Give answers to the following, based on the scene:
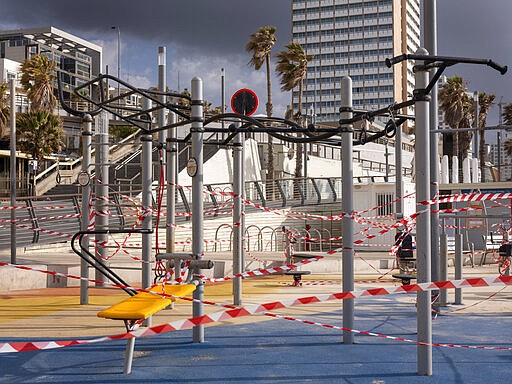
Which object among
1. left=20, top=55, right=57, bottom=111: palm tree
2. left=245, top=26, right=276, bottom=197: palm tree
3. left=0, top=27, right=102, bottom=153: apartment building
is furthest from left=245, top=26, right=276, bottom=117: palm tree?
left=0, top=27, right=102, bottom=153: apartment building

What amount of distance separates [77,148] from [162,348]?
45.3 m

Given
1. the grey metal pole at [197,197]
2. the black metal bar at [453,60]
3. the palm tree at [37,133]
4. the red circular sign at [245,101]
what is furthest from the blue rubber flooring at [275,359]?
the palm tree at [37,133]

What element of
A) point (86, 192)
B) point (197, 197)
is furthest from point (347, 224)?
point (86, 192)

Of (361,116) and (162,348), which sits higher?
(361,116)

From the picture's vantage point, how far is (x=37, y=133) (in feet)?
131

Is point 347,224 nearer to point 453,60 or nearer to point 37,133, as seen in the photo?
point 453,60

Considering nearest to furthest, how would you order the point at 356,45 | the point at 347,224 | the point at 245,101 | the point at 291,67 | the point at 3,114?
the point at 347,224, the point at 245,101, the point at 3,114, the point at 291,67, the point at 356,45

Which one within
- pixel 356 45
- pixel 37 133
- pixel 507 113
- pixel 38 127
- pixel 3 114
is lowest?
pixel 37 133

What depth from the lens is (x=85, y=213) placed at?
1109 cm

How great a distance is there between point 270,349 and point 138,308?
182 centimetres

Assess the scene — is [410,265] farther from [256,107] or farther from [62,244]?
[62,244]

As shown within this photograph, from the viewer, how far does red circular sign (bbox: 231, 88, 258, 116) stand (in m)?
12.4

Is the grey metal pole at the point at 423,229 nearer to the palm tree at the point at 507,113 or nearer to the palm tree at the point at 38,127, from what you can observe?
the palm tree at the point at 38,127

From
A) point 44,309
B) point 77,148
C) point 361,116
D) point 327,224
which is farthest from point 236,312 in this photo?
point 77,148
